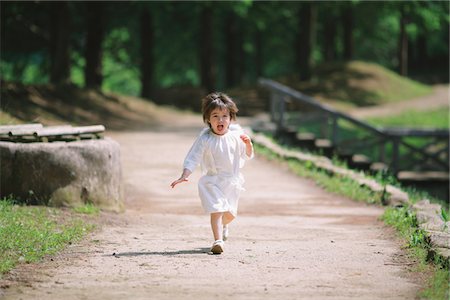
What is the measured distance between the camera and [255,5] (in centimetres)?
3475

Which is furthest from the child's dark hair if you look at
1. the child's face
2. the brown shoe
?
the brown shoe

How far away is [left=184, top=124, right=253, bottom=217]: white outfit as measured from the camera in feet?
25.5

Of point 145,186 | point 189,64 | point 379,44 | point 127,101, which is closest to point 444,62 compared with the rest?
point 379,44

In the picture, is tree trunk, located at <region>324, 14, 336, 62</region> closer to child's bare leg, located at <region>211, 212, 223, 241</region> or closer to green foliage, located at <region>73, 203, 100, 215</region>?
green foliage, located at <region>73, 203, 100, 215</region>

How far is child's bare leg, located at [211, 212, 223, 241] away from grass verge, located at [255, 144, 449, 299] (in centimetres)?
171

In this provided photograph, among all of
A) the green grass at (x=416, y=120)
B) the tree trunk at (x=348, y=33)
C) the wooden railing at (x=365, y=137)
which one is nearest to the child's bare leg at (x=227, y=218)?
the wooden railing at (x=365, y=137)

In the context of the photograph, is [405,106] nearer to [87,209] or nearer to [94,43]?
[94,43]

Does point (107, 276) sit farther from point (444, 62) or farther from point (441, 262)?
point (444, 62)

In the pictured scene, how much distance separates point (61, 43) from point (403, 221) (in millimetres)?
16585

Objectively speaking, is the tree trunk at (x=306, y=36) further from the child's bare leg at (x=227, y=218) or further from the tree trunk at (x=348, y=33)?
the child's bare leg at (x=227, y=218)

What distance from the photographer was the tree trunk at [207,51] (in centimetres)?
3216

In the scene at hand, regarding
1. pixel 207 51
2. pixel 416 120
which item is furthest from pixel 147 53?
pixel 416 120

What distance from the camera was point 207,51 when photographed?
33.0m

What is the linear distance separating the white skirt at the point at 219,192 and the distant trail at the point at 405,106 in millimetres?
22524
